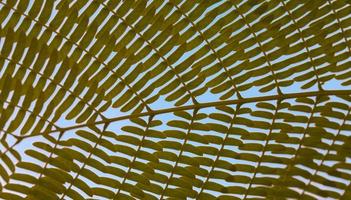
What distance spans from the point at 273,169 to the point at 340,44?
509 millimetres

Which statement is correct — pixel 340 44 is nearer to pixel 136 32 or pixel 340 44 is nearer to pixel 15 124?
pixel 136 32

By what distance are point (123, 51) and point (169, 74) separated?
0.19 meters

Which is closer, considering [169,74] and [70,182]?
[70,182]

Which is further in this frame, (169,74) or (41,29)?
(169,74)

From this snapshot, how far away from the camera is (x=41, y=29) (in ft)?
5.74

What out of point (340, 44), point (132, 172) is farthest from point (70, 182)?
point (340, 44)

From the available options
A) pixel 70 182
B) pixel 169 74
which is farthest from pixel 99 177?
pixel 169 74

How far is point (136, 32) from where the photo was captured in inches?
71.7

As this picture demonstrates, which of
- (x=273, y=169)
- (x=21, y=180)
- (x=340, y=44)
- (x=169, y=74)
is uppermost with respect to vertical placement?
(x=340, y=44)

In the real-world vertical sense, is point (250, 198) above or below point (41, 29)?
below

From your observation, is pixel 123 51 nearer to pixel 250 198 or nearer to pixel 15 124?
pixel 15 124

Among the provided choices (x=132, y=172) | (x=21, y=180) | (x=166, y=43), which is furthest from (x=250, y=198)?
(x=21, y=180)

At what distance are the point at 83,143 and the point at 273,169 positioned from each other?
67cm

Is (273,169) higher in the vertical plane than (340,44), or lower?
lower
